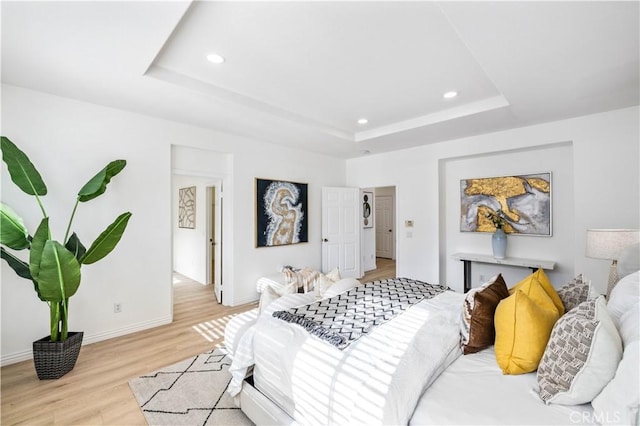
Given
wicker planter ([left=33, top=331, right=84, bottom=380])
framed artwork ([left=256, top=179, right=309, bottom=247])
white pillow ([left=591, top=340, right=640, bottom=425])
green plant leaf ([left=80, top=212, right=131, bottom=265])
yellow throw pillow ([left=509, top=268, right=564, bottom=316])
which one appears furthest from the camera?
framed artwork ([left=256, top=179, right=309, bottom=247])

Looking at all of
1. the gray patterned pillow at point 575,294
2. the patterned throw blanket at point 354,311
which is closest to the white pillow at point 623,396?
the gray patterned pillow at point 575,294

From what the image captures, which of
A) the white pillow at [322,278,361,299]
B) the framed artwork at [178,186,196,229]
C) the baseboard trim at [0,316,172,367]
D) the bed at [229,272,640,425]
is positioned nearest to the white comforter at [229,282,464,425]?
the bed at [229,272,640,425]

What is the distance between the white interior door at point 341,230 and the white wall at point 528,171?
1.68ft

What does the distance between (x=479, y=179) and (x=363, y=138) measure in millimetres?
1946

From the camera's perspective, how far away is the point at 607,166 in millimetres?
3252

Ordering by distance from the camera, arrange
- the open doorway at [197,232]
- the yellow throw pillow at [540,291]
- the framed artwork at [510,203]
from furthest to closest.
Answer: the open doorway at [197,232]
the framed artwork at [510,203]
the yellow throw pillow at [540,291]

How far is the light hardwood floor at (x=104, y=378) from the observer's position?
2.00 meters

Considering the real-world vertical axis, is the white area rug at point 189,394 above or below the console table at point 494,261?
below

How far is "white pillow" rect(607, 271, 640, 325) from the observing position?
140 cm

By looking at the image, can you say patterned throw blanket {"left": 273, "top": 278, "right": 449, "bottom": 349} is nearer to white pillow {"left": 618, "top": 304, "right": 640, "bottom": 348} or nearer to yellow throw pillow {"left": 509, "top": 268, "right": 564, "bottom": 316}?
yellow throw pillow {"left": 509, "top": 268, "right": 564, "bottom": 316}

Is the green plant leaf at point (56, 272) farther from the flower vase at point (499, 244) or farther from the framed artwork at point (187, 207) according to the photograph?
the flower vase at point (499, 244)

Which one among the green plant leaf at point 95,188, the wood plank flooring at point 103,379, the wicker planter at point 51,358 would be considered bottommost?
the wood plank flooring at point 103,379

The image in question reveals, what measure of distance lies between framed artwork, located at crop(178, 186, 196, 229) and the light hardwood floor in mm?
2594

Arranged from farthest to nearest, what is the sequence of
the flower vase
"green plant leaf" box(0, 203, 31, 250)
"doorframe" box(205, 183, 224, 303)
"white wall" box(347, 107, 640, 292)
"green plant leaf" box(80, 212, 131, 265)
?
"doorframe" box(205, 183, 224, 303) < the flower vase < "white wall" box(347, 107, 640, 292) < "green plant leaf" box(80, 212, 131, 265) < "green plant leaf" box(0, 203, 31, 250)
